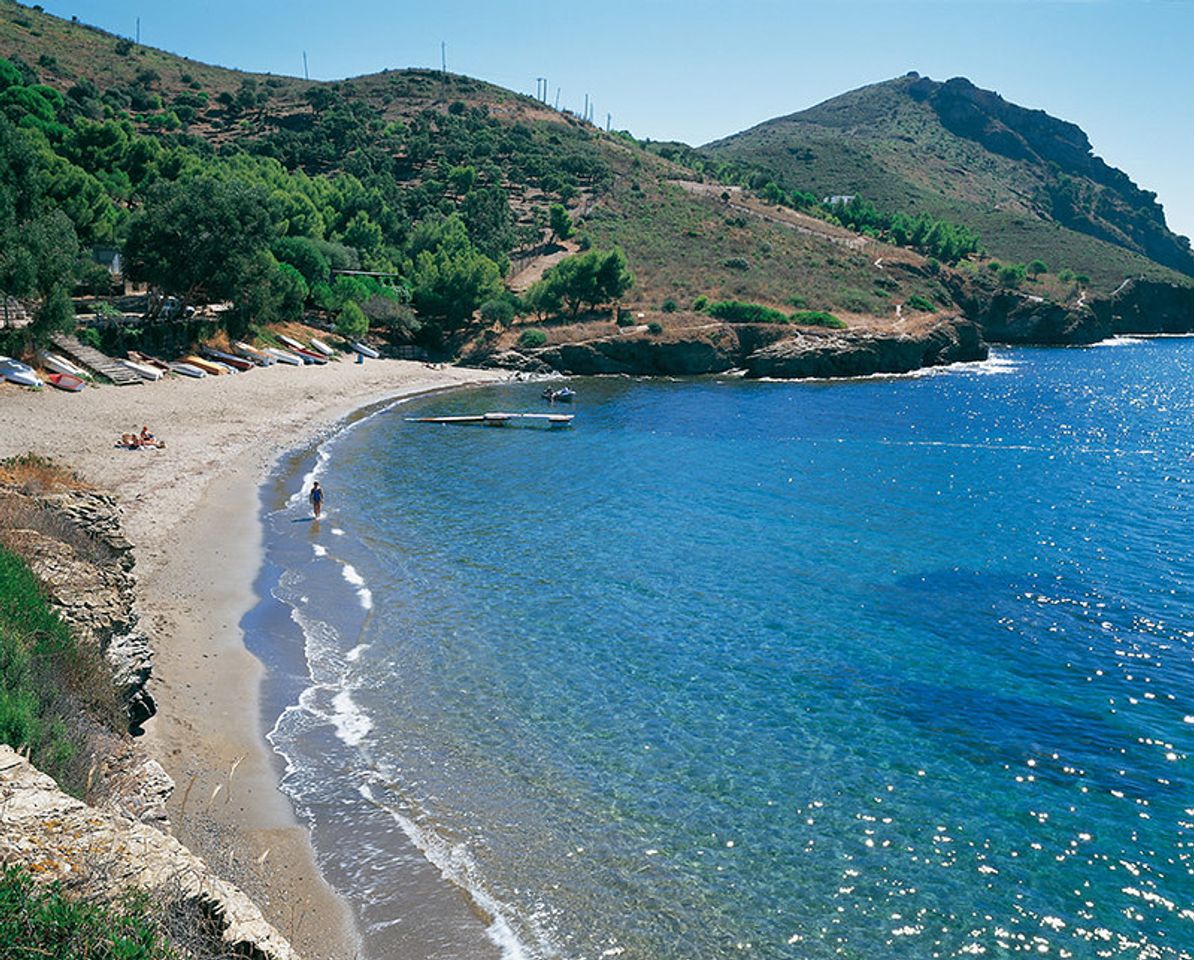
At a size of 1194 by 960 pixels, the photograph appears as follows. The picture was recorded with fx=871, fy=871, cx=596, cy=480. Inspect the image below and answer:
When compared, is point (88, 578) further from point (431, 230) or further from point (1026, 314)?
point (1026, 314)

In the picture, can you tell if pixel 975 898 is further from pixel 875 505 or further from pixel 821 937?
pixel 875 505

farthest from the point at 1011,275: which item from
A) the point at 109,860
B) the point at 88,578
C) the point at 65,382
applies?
the point at 109,860

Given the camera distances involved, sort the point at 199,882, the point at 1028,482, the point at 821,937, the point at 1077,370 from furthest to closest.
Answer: the point at 1077,370
the point at 1028,482
the point at 821,937
the point at 199,882

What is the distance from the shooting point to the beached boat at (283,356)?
213 feet

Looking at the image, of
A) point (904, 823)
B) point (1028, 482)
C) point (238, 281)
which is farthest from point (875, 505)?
point (238, 281)

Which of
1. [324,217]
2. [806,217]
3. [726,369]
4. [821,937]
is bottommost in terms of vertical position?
[821,937]

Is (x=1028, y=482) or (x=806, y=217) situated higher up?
(x=806, y=217)

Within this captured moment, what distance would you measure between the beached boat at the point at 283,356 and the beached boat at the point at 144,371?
12.2m

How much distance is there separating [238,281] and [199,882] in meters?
57.4

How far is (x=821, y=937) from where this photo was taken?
14.0m

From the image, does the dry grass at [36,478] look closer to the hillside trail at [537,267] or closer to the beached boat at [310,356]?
the beached boat at [310,356]

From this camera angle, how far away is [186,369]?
182ft

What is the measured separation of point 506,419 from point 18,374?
26.6 m

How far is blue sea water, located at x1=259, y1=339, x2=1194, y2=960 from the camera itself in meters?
14.6
